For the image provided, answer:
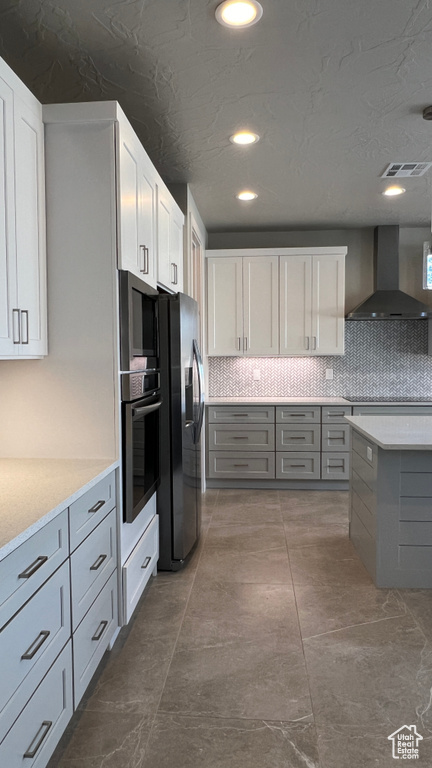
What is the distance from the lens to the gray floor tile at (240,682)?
1897mm

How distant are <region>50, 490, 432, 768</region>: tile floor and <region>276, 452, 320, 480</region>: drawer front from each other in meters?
1.58

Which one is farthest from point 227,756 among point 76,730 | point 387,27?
point 387,27

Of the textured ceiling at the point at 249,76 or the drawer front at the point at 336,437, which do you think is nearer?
the textured ceiling at the point at 249,76

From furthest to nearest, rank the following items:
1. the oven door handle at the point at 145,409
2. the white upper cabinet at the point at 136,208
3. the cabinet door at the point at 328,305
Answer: the cabinet door at the point at 328,305
the oven door handle at the point at 145,409
the white upper cabinet at the point at 136,208

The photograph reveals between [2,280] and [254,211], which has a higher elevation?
[254,211]

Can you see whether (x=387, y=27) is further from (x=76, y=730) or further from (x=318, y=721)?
(x=76, y=730)

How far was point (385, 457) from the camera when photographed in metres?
2.83

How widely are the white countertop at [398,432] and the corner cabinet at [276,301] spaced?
5.96 ft

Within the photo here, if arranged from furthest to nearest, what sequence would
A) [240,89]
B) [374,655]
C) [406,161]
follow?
[406,161] < [240,89] < [374,655]

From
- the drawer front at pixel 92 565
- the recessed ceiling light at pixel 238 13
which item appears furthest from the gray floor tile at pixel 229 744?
the recessed ceiling light at pixel 238 13

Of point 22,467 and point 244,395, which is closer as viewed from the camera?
point 22,467

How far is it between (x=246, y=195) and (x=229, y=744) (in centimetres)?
381

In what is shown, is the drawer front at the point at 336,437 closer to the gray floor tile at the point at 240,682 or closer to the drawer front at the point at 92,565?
the gray floor tile at the point at 240,682

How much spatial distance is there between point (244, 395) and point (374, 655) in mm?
3565
